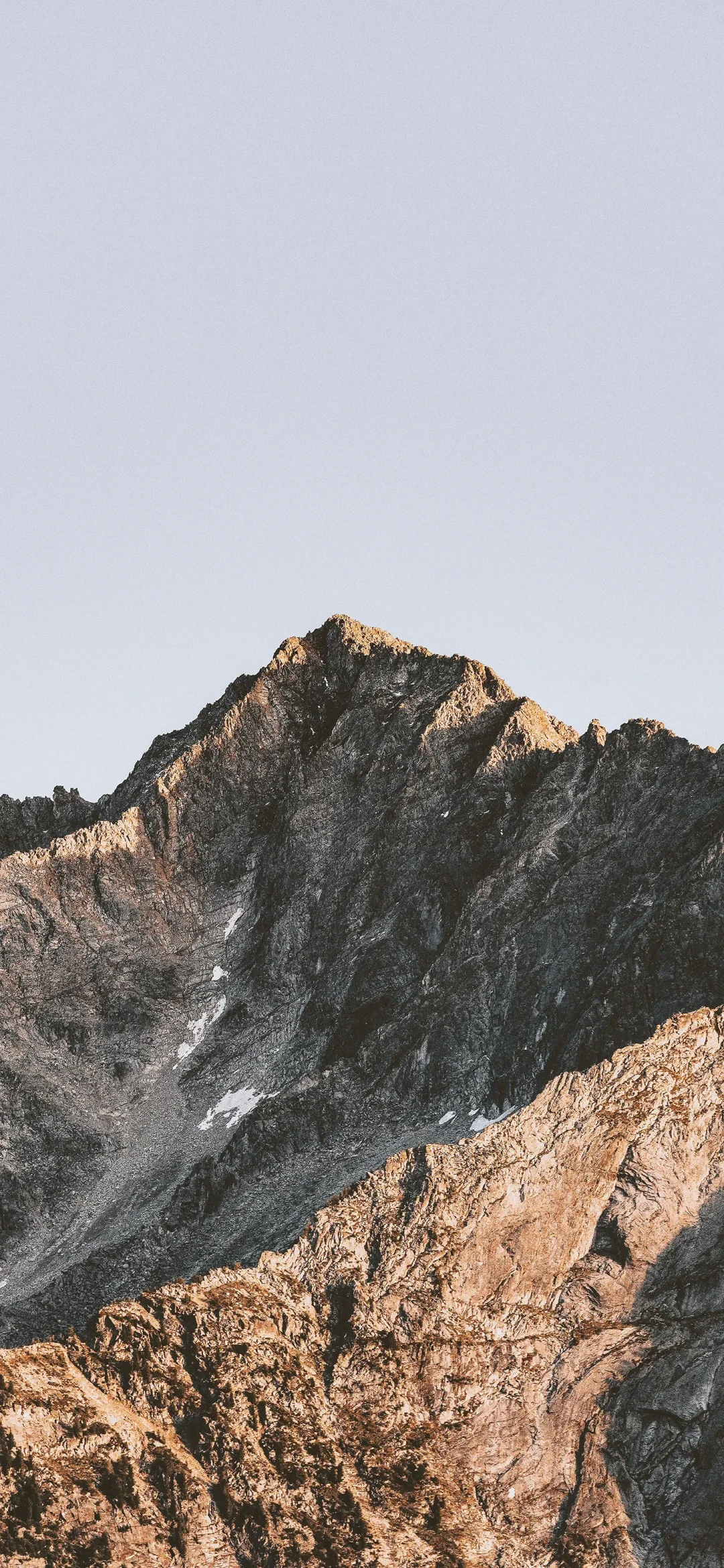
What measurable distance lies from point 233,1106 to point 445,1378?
55.7 metres

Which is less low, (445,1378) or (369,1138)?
(369,1138)

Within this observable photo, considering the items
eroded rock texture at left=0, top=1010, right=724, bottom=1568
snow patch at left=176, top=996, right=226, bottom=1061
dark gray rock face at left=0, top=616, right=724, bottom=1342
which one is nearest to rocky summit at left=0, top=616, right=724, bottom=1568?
eroded rock texture at left=0, top=1010, right=724, bottom=1568

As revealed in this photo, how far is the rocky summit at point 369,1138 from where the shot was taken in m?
88.1

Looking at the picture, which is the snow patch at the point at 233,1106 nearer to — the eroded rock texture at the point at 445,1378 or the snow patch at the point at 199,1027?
the snow patch at the point at 199,1027

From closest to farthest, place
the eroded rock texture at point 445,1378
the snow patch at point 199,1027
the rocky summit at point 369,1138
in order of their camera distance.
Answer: the eroded rock texture at point 445,1378, the rocky summit at point 369,1138, the snow patch at point 199,1027

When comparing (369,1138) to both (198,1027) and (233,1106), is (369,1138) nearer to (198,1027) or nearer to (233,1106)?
(233,1106)

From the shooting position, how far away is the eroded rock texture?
8594 centimetres

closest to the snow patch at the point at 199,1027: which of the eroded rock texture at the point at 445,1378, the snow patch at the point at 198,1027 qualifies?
the snow patch at the point at 198,1027

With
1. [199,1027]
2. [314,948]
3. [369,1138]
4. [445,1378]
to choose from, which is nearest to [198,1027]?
[199,1027]

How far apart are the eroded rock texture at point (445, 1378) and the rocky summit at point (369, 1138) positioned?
15 cm

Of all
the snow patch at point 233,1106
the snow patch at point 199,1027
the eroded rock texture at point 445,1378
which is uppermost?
the snow patch at point 199,1027

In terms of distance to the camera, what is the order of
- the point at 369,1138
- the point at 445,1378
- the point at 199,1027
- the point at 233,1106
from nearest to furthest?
the point at 445,1378 < the point at 369,1138 < the point at 233,1106 < the point at 199,1027

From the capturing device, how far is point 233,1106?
147m

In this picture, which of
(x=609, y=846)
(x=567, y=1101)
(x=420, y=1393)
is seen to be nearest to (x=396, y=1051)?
(x=609, y=846)
